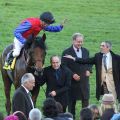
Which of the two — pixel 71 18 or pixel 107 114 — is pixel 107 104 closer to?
→ pixel 107 114

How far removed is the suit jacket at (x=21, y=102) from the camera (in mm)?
16484

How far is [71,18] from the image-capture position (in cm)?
3434

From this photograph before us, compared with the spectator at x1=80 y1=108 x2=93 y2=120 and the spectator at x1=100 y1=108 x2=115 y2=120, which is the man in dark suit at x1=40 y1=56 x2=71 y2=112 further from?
the spectator at x1=80 y1=108 x2=93 y2=120

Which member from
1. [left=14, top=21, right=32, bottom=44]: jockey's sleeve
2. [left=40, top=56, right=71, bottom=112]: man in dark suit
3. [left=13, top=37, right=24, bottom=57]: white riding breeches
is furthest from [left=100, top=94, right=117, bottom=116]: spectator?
[left=13, top=37, right=24, bottom=57]: white riding breeches

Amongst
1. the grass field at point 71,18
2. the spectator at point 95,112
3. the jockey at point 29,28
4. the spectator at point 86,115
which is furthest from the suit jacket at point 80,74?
the grass field at point 71,18

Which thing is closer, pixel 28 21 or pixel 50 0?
pixel 28 21

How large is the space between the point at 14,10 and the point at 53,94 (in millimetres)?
16984

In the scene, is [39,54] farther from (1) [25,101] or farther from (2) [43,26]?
(1) [25,101]

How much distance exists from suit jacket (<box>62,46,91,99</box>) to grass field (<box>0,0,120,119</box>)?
6.65 meters

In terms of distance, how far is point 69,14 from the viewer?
34969 mm

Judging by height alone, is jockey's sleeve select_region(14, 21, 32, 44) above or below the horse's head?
above

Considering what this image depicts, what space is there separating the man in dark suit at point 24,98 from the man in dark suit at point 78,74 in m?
3.03

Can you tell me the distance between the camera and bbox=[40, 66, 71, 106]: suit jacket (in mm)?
18688

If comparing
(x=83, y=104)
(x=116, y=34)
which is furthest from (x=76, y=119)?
(x=116, y=34)
